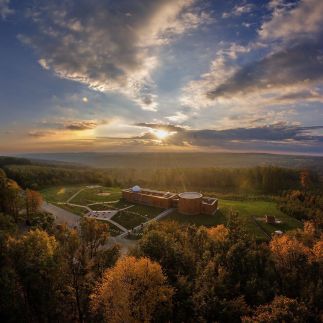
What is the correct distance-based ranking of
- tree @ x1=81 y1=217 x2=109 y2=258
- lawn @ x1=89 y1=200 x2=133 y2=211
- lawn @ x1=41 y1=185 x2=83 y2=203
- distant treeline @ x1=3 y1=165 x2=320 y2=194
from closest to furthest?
tree @ x1=81 y1=217 x2=109 y2=258, lawn @ x1=89 y1=200 x2=133 y2=211, lawn @ x1=41 y1=185 x2=83 y2=203, distant treeline @ x1=3 y1=165 x2=320 y2=194

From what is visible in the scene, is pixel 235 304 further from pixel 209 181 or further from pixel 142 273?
pixel 209 181

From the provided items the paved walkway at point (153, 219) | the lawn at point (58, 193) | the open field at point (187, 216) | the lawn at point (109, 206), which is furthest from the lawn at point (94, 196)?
the paved walkway at point (153, 219)

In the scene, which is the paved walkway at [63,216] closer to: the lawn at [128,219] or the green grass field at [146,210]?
the lawn at [128,219]

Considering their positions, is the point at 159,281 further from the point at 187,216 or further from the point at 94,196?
the point at 94,196

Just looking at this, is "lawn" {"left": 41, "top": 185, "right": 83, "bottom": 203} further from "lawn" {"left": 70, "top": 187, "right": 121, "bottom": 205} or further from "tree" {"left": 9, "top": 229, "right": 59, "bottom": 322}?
"tree" {"left": 9, "top": 229, "right": 59, "bottom": 322}

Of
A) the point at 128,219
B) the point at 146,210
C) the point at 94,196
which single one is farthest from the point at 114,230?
the point at 94,196

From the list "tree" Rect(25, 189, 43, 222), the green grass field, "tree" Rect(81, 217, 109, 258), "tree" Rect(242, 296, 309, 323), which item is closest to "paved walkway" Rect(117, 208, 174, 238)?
A: the green grass field
